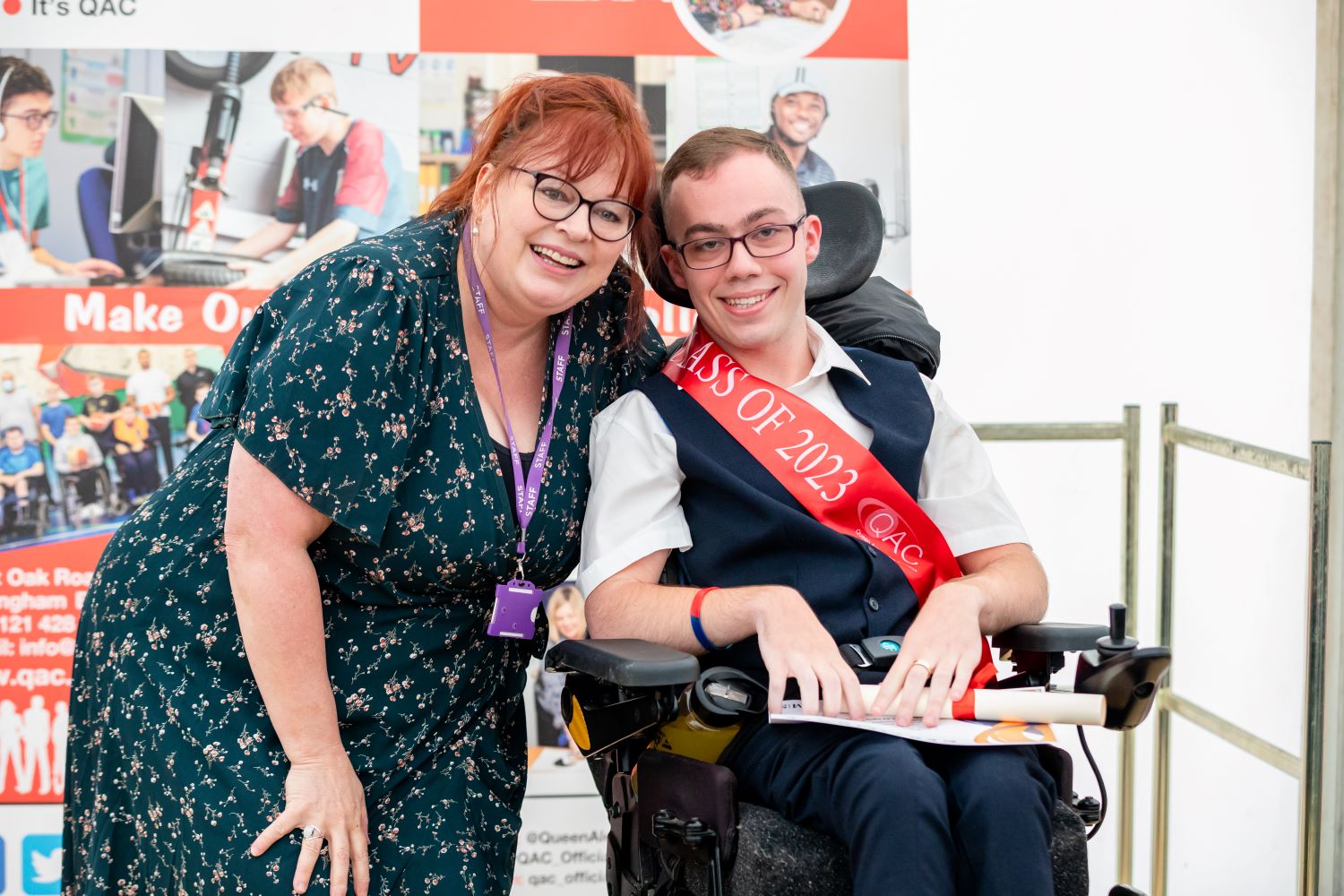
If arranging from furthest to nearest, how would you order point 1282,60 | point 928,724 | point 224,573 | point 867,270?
1. point 1282,60
2. point 867,270
3. point 224,573
4. point 928,724

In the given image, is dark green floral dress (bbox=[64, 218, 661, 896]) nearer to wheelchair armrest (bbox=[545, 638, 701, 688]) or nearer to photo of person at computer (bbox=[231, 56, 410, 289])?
wheelchair armrest (bbox=[545, 638, 701, 688])

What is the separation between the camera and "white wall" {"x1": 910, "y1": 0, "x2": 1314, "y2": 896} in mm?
2713

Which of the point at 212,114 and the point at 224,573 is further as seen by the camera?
the point at 212,114

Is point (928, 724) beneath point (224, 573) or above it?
beneath

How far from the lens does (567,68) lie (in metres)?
2.61

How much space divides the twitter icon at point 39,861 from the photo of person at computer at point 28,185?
1.14 meters

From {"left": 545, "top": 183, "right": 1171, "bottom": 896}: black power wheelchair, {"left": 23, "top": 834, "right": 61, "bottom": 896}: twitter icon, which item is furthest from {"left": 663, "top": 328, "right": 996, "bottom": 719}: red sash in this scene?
{"left": 23, "top": 834, "right": 61, "bottom": 896}: twitter icon

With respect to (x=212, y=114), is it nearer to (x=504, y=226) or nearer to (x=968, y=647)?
(x=504, y=226)

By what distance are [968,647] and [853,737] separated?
196mm

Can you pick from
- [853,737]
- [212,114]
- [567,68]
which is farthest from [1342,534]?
[212,114]

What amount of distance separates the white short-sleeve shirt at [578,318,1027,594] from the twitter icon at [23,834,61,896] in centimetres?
159

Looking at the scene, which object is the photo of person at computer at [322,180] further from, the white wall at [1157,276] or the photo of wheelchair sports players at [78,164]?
the white wall at [1157,276]

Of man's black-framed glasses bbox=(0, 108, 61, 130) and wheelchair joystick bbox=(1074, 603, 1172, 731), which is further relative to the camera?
man's black-framed glasses bbox=(0, 108, 61, 130)

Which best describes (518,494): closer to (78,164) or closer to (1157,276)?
(78,164)
